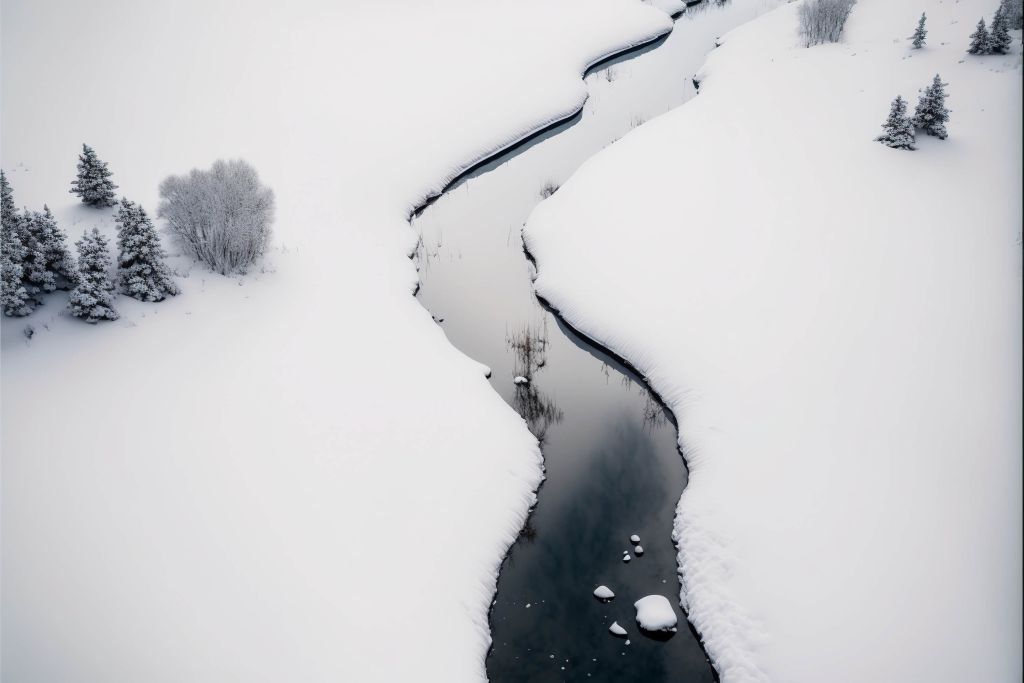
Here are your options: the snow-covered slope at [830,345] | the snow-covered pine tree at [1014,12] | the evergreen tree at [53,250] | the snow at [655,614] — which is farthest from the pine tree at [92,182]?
the snow-covered pine tree at [1014,12]

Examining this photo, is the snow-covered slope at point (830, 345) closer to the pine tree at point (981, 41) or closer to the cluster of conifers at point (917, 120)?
the cluster of conifers at point (917, 120)

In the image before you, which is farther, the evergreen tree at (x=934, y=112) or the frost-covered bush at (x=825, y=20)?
the frost-covered bush at (x=825, y=20)

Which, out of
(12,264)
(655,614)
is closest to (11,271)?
(12,264)

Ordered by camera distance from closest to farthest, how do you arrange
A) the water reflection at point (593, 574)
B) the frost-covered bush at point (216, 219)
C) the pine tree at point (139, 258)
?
the water reflection at point (593, 574)
the pine tree at point (139, 258)
the frost-covered bush at point (216, 219)

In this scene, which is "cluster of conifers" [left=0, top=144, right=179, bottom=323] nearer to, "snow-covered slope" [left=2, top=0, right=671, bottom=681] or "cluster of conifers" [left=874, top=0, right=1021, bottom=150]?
"snow-covered slope" [left=2, top=0, right=671, bottom=681]

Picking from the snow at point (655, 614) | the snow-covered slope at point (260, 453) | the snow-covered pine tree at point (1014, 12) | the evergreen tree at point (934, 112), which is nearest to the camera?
the snow-covered slope at point (260, 453)

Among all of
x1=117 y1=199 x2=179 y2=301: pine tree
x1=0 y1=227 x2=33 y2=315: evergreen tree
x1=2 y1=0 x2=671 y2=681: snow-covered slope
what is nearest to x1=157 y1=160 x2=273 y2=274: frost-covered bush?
x1=2 y1=0 x2=671 y2=681: snow-covered slope

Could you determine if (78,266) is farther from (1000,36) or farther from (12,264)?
(1000,36)
